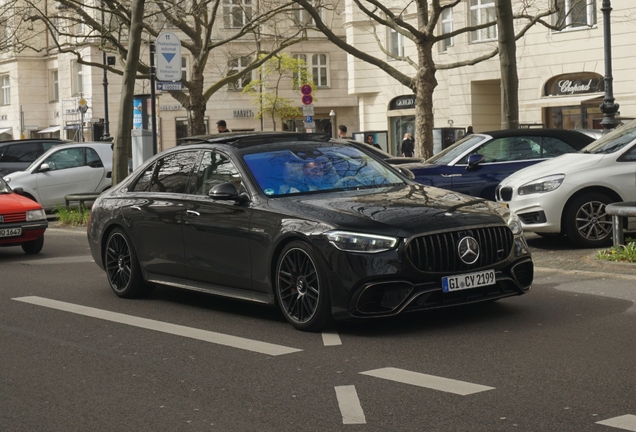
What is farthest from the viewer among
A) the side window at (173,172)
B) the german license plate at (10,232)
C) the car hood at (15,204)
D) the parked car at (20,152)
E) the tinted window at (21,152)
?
the tinted window at (21,152)

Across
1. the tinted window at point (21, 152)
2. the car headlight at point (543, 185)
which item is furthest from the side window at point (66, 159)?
the car headlight at point (543, 185)

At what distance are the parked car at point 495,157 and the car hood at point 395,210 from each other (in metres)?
7.06

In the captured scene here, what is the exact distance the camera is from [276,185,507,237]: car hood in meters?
8.23

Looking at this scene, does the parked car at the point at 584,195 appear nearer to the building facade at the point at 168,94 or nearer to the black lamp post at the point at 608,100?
the black lamp post at the point at 608,100

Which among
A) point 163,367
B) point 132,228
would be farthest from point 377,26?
point 163,367

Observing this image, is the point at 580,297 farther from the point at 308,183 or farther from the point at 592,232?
the point at 592,232

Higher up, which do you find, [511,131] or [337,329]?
[511,131]

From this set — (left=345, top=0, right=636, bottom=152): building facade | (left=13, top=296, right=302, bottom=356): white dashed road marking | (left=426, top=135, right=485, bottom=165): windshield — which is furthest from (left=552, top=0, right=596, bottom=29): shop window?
(left=13, top=296, right=302, bottom=356): white dashed road marking

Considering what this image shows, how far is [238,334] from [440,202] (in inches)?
74.8

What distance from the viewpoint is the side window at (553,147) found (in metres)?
16.5

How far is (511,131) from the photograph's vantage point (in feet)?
55.1

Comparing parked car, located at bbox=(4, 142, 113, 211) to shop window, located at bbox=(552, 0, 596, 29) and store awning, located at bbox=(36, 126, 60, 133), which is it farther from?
store awning, located at bbox=(36, 126, 60, 133)

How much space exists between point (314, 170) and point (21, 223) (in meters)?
7.64

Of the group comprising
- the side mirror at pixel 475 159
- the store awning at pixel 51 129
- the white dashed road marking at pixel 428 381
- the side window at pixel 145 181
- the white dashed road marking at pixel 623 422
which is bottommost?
the white dashed road marking at pixel 623 422
